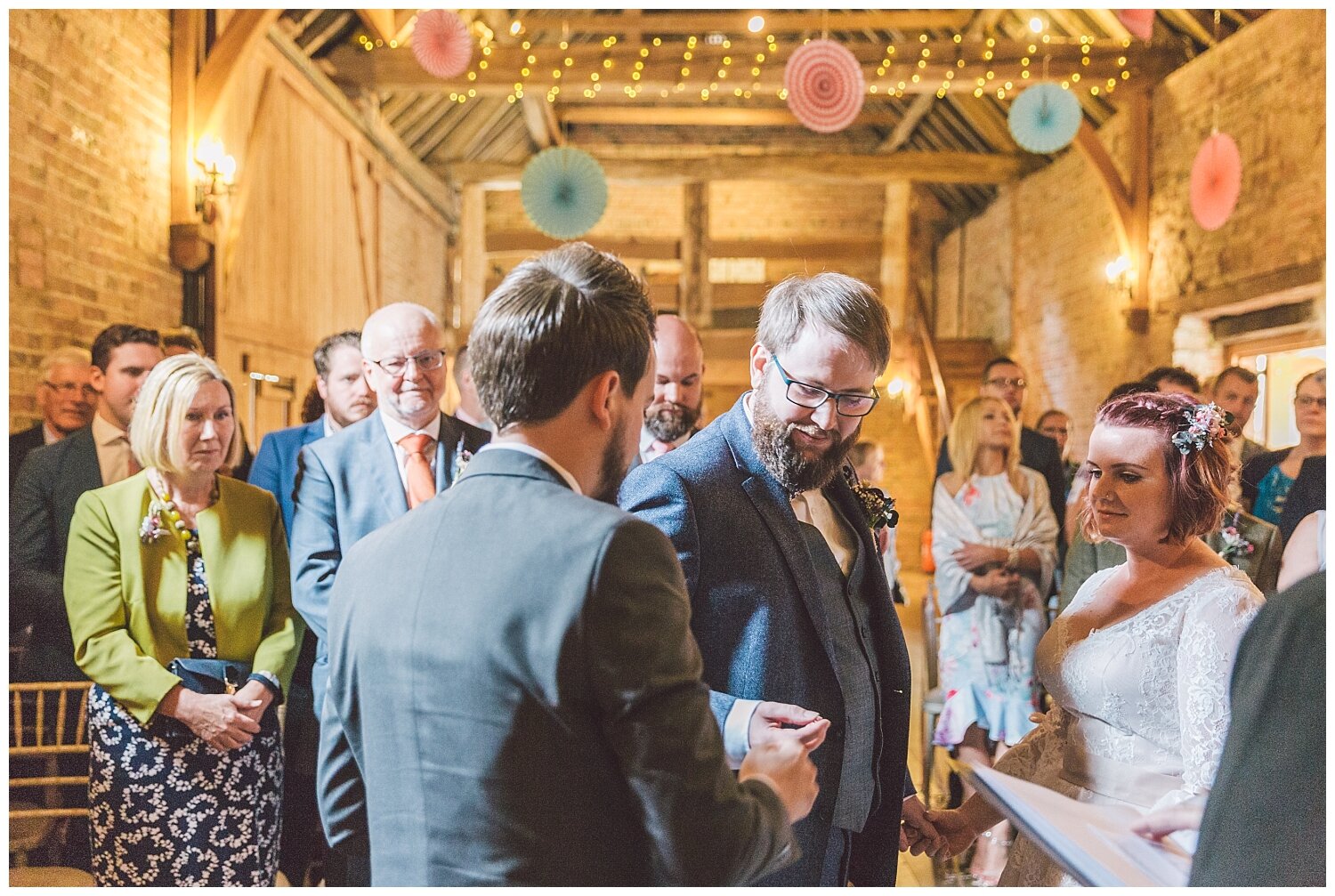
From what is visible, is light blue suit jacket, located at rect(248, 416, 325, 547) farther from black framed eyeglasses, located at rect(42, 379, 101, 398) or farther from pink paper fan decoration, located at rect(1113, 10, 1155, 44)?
pink paper fan decoration, located at rect(1113, 10, 1155, 44)

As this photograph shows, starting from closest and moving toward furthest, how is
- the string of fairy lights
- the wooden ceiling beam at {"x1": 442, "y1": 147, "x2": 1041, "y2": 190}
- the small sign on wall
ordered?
the string of fairy lights < the wooden ceiling beam at {"x1": 442, "y1": 147, "x2": 1041, "y2": 190} < the small sign on wall

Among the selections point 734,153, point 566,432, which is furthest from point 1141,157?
point 566,432

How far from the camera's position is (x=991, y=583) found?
4.09 metres

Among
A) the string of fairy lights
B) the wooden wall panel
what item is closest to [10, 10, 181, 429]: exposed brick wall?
the wooden wall panel

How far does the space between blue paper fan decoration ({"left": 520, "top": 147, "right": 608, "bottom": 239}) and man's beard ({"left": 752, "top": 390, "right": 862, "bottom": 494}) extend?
660 centimetres

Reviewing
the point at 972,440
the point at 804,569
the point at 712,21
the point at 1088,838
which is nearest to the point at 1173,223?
the point at 712,21

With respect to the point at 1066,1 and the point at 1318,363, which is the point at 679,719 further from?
the point at 1066,1

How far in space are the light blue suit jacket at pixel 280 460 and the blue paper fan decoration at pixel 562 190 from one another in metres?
4.95

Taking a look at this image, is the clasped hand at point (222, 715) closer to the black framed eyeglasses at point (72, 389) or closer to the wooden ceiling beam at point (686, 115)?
the black framed eyeglasses at point (72, 389)

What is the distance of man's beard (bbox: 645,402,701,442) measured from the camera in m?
3.27

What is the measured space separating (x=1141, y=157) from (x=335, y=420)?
325 inches

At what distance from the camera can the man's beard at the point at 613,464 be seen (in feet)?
3.89

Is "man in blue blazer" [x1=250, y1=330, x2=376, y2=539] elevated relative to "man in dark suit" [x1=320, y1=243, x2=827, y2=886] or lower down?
elevated

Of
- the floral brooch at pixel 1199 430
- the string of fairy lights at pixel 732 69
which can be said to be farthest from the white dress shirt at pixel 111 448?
the string of fairy lights at pixel 732 69
